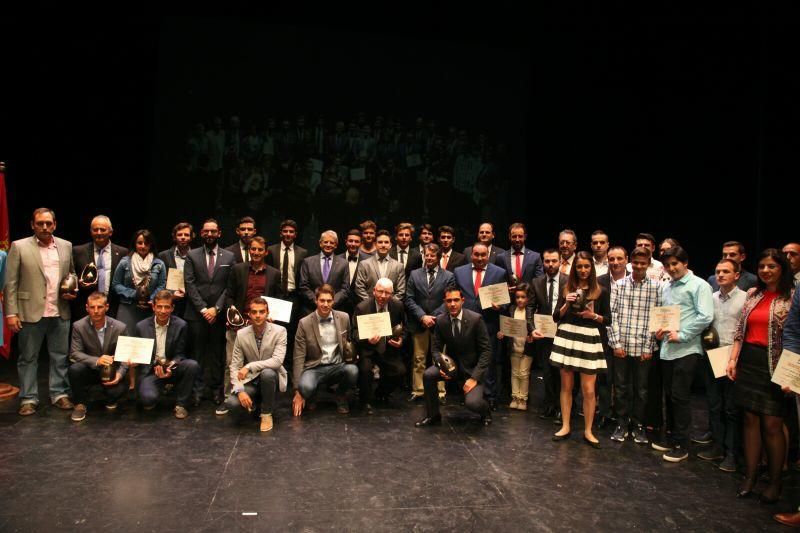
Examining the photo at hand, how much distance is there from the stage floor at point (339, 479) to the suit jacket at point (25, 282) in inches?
37.4

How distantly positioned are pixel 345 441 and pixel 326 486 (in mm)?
929

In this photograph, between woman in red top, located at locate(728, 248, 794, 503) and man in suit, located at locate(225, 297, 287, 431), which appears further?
man in suit, located at locate(225, 297, 287, 431)

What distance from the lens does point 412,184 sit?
9.86m

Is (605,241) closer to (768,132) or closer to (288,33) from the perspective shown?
(768,132)

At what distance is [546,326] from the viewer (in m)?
5.36

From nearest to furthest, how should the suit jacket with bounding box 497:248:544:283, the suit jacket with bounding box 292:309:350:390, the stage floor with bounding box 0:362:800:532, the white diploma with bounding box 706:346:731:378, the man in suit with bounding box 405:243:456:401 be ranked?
the stage floor with bounding box 0:362:800:532 → the white diploma with bounding box 706:346:731:378 → the suit jacket with bounding box 292:309:350:390 → the man in suit with bounding box 405:243:456:401 → the suit jacket with bounding box 497:248:544:283

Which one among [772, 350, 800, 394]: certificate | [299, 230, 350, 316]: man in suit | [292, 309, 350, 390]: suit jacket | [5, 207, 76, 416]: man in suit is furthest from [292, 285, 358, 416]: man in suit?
[772, 350, 800, 394]: certificate

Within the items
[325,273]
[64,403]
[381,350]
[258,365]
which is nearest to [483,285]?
[381,350]

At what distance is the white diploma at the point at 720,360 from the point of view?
13.8ft

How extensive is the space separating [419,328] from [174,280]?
8.61ft

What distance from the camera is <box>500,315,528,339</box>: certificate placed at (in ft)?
18.2

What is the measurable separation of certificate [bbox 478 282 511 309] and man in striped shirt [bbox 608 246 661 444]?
1101 mm

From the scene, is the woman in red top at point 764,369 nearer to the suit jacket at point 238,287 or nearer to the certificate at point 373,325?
the certificate at point 373,325

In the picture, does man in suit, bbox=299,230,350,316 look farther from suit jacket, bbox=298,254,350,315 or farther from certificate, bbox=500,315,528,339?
certificate, bbox=500,315,528,339
